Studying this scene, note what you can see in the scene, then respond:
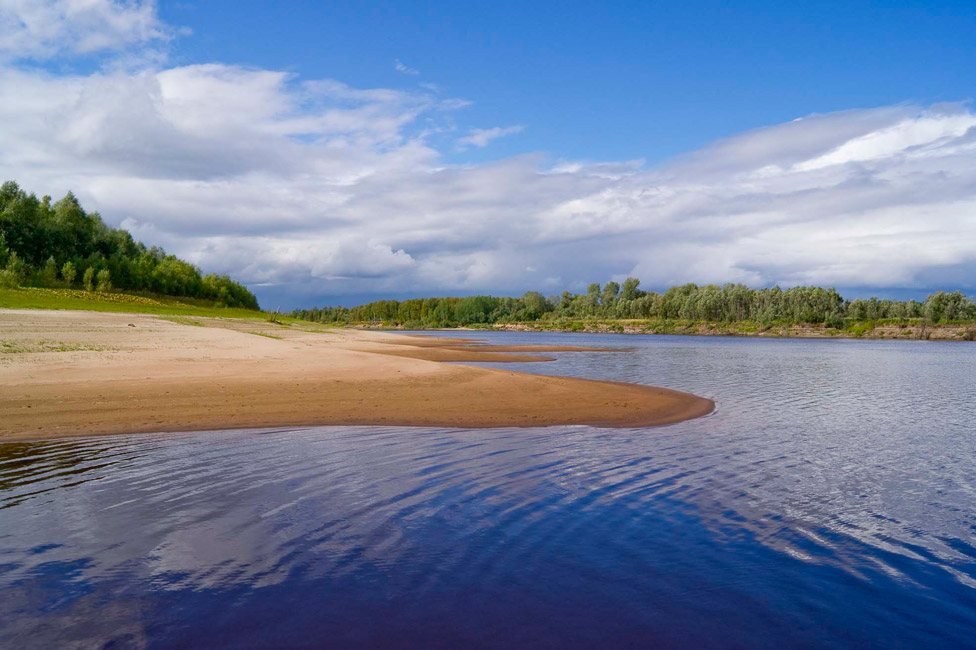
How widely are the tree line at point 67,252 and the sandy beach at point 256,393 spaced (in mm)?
49358

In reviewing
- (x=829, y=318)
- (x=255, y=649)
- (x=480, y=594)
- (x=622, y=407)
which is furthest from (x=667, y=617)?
(x=829, y=318)

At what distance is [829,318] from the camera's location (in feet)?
485

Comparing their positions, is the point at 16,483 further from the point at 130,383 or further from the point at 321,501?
the point at 130,383

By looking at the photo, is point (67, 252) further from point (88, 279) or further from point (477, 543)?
point (477, 543)

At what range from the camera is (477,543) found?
802 centimetres

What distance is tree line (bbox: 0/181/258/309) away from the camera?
240ft

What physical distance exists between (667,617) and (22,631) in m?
6.20

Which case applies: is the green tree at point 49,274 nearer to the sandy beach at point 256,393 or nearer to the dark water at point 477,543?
the sandy beach at point 256,393

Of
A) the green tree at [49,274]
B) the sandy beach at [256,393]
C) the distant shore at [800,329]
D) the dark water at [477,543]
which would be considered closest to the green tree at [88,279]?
the green tree at [49,274]

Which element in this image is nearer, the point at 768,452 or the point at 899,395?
the point at 768,452

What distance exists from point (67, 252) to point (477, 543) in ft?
329

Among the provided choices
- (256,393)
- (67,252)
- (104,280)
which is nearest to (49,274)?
(104,280)

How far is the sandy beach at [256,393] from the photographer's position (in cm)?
1537

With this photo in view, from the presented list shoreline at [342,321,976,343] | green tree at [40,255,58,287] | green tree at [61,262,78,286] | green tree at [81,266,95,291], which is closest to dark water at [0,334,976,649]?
green tree at [40,255,58,287]
